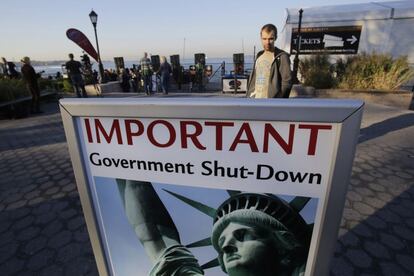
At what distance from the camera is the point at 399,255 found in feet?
7.11

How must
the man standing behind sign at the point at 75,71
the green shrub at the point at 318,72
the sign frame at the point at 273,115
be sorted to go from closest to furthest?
1. the sign frame at the point at 273,115
2. the green shrub at the point at 318,72
3. the man standing behind sign at the point at 75,71

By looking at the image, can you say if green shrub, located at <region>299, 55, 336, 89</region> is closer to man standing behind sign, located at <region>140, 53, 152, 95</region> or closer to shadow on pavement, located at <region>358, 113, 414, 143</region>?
shadow on pavement, located at <region>358, 113, 414, 143</region>

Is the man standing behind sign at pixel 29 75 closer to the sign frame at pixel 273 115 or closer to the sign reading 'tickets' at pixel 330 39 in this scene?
the sign frame at pixel 273 115

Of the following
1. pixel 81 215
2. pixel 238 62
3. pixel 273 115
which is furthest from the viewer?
pixel 238 62

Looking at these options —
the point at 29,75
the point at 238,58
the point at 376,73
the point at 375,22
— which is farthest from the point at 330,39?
the point at 29,75

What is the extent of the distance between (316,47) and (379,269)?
621 inches

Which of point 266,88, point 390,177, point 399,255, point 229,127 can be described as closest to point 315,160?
point 229,127

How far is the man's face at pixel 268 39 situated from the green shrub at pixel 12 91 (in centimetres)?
909

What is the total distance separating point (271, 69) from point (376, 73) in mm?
7885

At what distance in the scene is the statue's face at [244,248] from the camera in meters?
1.11

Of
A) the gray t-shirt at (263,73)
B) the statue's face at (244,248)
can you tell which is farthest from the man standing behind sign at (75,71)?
the statue's face at (244,248)

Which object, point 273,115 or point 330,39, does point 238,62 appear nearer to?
point 330,39

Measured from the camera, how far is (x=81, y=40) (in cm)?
1223

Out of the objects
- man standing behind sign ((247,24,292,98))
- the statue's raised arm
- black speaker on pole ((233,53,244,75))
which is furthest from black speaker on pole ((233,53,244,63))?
the statue's raised arm
